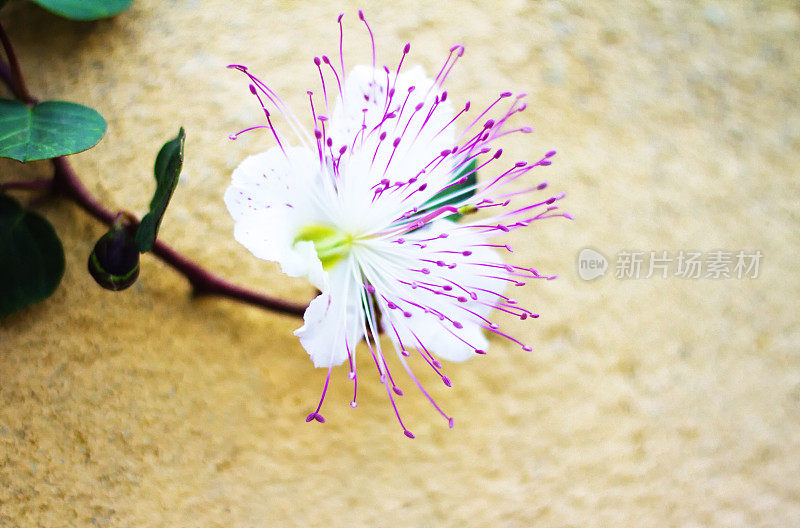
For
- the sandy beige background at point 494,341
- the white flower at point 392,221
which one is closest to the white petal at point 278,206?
the white flower at point 392,221

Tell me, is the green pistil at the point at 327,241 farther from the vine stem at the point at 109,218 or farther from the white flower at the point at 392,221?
the vine stem at the point at 109,218

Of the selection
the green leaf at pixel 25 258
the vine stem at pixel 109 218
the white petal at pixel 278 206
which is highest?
the white petal at pixel 278 206

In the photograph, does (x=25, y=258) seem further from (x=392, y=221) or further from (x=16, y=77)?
(x=392, y=221)

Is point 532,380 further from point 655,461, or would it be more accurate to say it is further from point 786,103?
point 786,103

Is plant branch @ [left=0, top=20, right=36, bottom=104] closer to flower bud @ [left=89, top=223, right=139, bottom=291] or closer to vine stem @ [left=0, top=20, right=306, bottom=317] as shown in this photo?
vine stem @ [left=0, top=20, right=306, bottom=317]

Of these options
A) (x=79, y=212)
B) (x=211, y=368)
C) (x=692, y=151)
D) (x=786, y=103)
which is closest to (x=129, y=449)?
(x=211, y=368)

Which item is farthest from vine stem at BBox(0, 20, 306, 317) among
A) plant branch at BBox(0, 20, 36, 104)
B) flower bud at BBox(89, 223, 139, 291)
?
flower bud at BBox(89, 223, 139, 291)

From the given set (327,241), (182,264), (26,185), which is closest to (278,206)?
(327,241)
